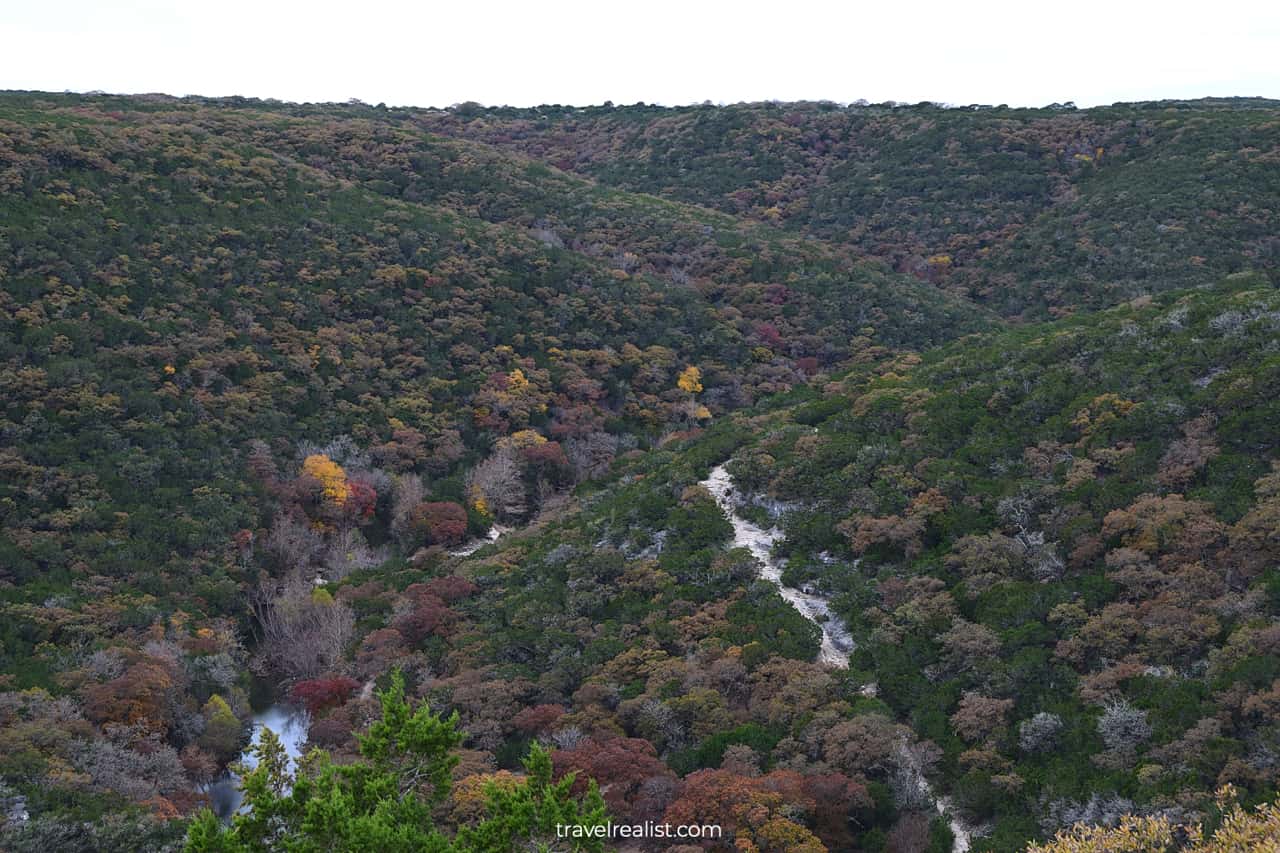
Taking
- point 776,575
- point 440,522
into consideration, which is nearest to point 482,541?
point 440,522

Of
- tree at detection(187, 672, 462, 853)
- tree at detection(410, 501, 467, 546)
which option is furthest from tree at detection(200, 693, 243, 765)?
tree at detection(410, 501, 467, 546)

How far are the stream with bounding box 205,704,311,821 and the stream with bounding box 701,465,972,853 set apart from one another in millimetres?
14576

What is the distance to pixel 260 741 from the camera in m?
29.8

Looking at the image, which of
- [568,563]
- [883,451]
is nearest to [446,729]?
[568,563]

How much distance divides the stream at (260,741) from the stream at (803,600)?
47.8 feet

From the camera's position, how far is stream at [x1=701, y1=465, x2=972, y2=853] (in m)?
20.8

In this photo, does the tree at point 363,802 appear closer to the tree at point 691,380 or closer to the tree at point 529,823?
the tree at point 529,823

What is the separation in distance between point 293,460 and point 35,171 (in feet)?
70.2

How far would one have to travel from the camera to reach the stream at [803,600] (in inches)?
820

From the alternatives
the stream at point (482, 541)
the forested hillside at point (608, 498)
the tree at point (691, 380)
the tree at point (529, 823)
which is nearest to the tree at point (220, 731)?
the forested hillside at point (608, 498)

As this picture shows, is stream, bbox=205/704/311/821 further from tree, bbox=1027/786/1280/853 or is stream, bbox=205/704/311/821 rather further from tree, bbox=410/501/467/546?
tree, bbox=1027/786/1280/853

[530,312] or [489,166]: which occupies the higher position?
[489,166]

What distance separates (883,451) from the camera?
3378cm

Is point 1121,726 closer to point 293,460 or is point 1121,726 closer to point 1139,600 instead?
point 1139,600
